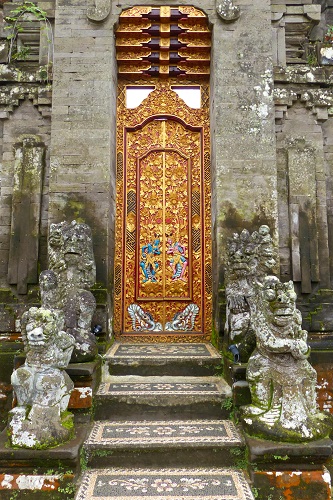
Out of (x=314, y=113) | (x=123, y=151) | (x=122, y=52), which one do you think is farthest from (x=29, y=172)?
(x=314, y=113)

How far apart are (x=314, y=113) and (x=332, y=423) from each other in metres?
5.21

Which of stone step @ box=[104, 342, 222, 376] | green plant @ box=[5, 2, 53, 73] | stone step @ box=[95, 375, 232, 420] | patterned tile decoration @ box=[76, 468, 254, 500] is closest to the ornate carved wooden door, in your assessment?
green plant @ box=[5, 2, 53, 73]

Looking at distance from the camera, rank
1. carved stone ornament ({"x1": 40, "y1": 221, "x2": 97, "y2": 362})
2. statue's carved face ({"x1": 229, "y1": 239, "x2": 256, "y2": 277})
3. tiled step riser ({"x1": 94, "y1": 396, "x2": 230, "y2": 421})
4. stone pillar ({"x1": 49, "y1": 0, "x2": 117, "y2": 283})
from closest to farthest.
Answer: tiled step riser ({"x1": 94, "y1": 396, "x2": 230, "y2": 421}) < carved stone ornament ({"x1": 40, "y1": 221, "x2": 97, "y2": 362}) < statue's carved face ({"x1": 229, "y1": 239, "x2": 256, "y2": 277}) < stone pillar ({"x1": 49, "y1": 0, "x2": 117, "y2": 283})

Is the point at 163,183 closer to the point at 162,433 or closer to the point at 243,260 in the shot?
the point at 243,260

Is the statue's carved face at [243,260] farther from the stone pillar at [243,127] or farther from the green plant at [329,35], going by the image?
the green plant at [329,35]

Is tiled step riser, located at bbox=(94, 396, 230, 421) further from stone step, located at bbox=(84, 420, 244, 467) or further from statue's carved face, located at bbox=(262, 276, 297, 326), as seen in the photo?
statue's carved face, located at bbox=(262, 276, 297, 326)

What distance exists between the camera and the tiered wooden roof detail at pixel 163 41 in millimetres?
7086

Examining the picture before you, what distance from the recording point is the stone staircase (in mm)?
3586

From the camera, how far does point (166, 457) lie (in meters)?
3.93

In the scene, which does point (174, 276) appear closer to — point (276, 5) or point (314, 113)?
point (314, 113)

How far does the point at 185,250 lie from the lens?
7309mm

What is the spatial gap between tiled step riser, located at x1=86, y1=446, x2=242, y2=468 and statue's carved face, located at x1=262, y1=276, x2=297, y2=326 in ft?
4.17

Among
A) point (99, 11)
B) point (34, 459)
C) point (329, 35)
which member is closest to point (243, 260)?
point (34, 459)

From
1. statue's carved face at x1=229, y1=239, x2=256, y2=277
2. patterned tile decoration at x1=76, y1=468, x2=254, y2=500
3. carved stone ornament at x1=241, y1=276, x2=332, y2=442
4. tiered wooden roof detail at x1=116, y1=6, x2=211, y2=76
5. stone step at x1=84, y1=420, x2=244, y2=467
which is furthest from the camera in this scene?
tiered wooden roof detail at x1=116, y1=6, x2=211, y2=76
